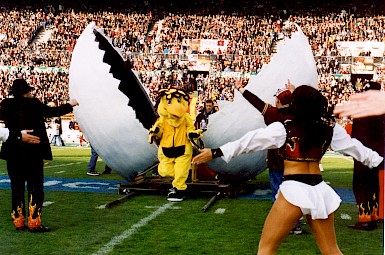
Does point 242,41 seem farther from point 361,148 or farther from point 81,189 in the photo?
point 361,148

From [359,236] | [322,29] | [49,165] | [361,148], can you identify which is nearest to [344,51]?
[322,29]

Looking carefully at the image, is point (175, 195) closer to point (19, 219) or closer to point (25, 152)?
point (19, 219)

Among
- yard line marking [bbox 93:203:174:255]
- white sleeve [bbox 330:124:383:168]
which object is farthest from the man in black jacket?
white sleeve [bbox 330:124:383:168]

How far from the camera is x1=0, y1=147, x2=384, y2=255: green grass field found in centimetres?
478

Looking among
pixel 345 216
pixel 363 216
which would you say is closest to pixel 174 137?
pixel 345 216

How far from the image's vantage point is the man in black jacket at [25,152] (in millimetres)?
5309

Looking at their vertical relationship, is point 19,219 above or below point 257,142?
below

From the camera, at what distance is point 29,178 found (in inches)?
209

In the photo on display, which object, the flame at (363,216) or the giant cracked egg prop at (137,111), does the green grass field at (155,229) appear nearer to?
the flame at (363,216)

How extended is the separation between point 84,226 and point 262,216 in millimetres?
2023

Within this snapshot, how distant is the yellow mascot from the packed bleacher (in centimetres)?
1698

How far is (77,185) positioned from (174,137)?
234 centimetres

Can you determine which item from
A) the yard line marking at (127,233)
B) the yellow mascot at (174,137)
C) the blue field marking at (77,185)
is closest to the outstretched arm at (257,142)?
the yard line marking at (127,233)

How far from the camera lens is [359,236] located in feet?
18.0
